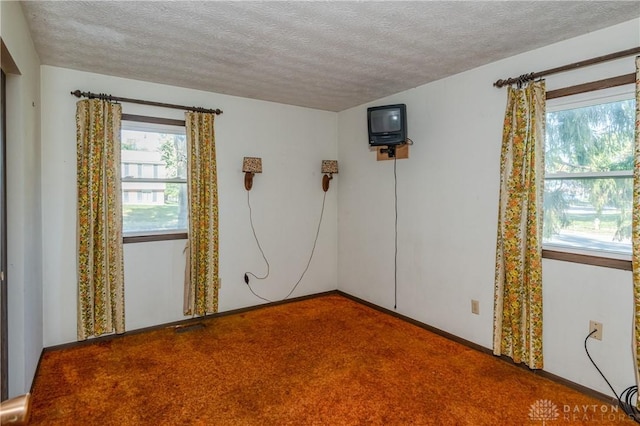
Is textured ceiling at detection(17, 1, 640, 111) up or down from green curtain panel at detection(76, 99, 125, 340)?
up

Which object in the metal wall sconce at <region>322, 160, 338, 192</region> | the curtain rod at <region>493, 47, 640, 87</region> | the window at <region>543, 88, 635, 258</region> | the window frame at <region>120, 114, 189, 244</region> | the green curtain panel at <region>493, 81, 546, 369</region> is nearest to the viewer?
the curtain rod at <region>493, 47, 640, 87</region>

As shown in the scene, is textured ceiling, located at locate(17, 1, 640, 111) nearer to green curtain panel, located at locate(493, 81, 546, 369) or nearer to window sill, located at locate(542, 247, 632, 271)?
green curtain panel, located at locate(493, 81, 546, 369)

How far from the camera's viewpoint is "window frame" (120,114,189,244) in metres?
3.30

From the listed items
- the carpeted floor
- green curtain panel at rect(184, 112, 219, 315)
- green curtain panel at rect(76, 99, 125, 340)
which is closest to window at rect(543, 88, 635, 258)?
the carpeted floor

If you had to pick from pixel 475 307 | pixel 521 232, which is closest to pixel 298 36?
pixel 521 232

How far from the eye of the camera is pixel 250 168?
3832 millimetres

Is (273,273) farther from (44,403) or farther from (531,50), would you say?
(531,50)

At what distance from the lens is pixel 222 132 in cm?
379

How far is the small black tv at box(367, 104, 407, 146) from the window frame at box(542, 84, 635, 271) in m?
1.24

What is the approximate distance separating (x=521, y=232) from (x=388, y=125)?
5.20ft

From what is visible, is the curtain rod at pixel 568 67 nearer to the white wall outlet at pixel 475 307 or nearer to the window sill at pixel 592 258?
the window sill at pixel 592 258

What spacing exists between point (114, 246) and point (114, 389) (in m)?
1.26

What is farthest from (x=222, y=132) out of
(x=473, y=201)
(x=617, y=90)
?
(x=617, y=90)

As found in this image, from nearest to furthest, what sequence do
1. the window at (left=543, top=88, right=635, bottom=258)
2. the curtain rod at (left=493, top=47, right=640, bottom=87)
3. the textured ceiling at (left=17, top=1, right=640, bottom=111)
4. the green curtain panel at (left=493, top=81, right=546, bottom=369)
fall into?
the textured ceiling at (left=17, top=1, right=640, bottom=111)
the curtain rod at (left=493, top=47, right=640, bottom=87)
the window at (left=543, top=88, right=635, bottom=258)
the green curtain panel at (left=493, top=81, right=546, bottom=369)
